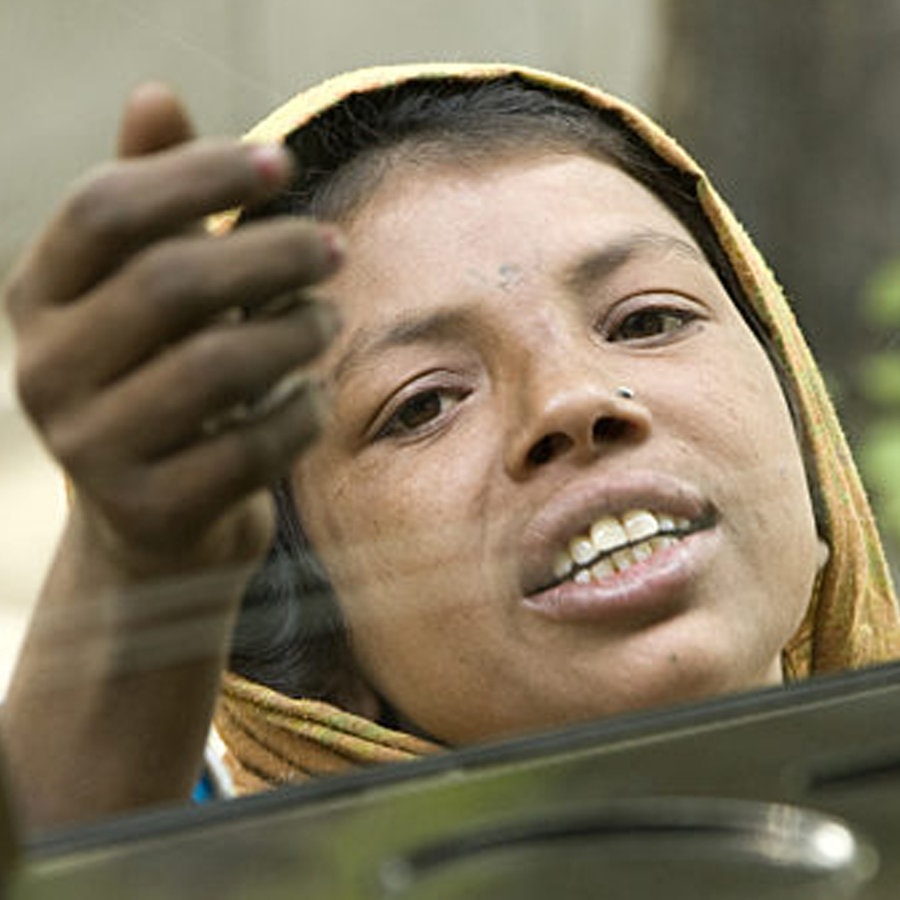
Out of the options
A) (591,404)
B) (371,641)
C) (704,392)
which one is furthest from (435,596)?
(704,392)

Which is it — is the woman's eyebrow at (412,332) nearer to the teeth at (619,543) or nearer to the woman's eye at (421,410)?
the woman's eye at (421,410)

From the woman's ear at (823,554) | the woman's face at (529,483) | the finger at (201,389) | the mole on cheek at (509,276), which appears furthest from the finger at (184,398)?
the woman's ear at (823,554)

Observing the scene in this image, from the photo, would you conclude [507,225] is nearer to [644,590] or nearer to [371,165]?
[371,165]

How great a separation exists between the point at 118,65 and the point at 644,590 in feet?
1.45

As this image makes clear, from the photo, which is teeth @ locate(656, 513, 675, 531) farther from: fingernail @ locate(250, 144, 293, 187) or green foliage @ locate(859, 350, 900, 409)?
fingernail @ locate(250, 144, 293, 187)

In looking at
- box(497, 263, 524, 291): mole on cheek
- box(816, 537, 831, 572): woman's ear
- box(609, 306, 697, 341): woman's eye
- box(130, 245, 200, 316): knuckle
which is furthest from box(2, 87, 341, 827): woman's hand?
box(816, 537, 831, 572): woman's ear

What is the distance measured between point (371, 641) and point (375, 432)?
14 cm

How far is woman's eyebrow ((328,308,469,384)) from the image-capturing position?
45.1 inches

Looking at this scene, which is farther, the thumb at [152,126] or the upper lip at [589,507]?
the upper lip at [589,507]

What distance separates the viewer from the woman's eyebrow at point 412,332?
1.15 m

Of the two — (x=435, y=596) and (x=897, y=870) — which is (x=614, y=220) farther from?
(x=897, y=870)

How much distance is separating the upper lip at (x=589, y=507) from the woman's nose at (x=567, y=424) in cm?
2

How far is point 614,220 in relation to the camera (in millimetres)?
1318

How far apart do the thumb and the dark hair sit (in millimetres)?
51
